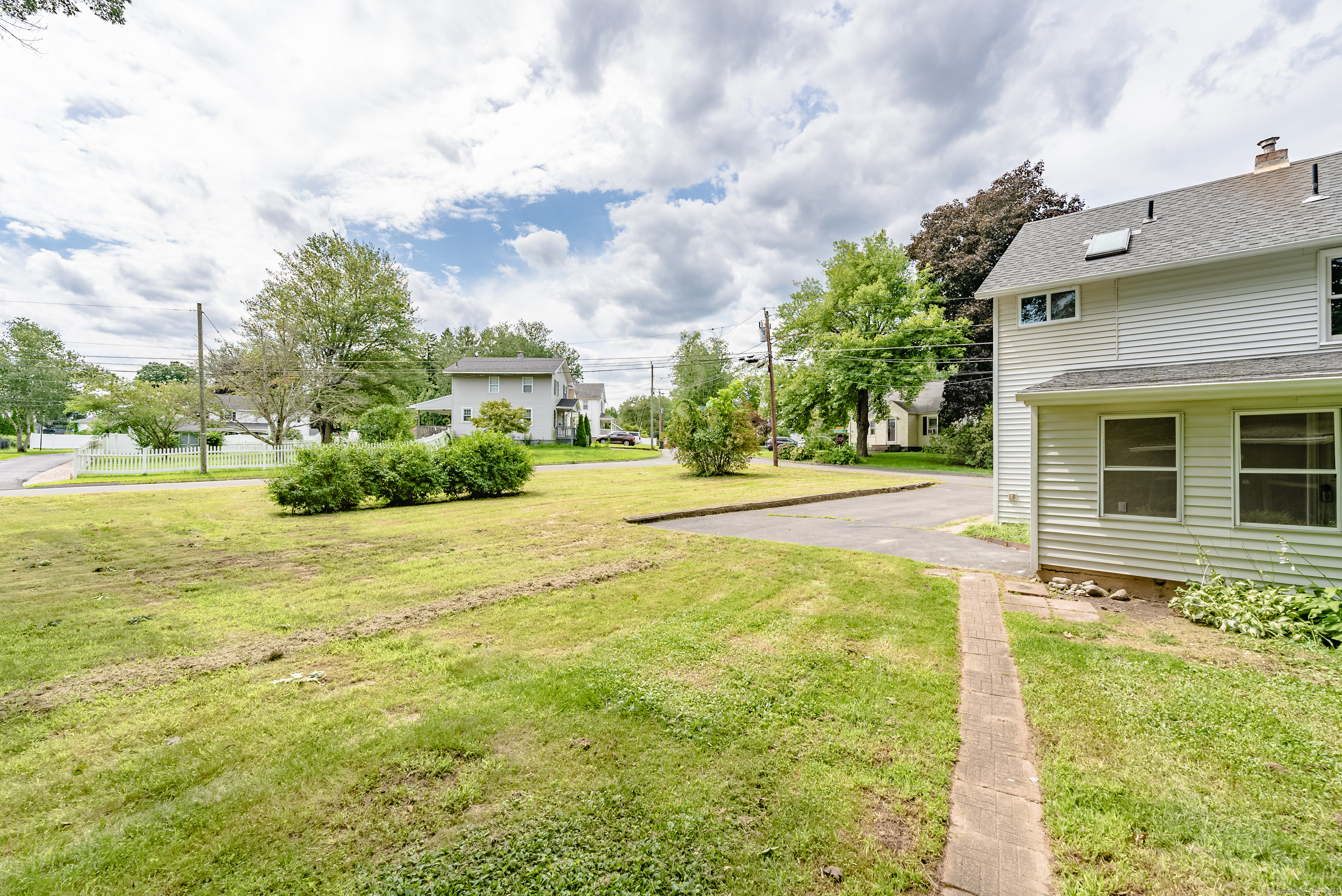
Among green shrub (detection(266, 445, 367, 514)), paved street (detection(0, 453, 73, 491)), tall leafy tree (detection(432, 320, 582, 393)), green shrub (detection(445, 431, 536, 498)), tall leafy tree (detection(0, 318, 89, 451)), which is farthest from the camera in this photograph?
tall leafy tree (detection(432, 320, 582, 393))

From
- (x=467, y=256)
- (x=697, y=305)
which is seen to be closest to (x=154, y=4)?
(x=467, y=256)

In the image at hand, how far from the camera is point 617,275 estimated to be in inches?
1485

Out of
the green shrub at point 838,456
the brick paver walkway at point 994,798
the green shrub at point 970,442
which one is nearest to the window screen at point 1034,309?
the brick paver walkway at point 994,798

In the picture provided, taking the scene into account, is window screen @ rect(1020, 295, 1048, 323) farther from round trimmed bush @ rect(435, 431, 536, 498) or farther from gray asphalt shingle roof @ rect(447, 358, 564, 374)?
gray asphalt shingle roof @ rect(447, 358, 564, 374)

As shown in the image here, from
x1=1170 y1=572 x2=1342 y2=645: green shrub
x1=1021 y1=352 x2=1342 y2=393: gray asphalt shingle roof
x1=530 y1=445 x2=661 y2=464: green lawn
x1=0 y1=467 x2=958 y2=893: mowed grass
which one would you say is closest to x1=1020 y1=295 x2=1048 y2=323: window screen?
x1=1021 y1=352 x2=1342 y2=393: gray asphalt shingle roof

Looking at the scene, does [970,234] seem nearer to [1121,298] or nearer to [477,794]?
[1121,298]

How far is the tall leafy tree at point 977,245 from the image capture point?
89.0ft

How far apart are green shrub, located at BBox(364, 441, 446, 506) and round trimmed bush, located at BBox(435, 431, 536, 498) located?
0.30 m

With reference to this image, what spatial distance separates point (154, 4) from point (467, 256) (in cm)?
2095

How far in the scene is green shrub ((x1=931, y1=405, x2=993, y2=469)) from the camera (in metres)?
25.7

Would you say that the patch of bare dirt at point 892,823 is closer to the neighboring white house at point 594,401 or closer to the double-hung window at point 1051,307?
the double-hung window at point 1051,307

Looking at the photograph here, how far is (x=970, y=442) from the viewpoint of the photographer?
26.9 metres

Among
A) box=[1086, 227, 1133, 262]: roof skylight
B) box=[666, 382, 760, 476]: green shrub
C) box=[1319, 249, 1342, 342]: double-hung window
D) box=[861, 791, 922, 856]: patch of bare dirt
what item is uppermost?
box=[1086, 227, 1133, 262]: roof skylight

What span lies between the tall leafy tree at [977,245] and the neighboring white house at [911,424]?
10.8 m
